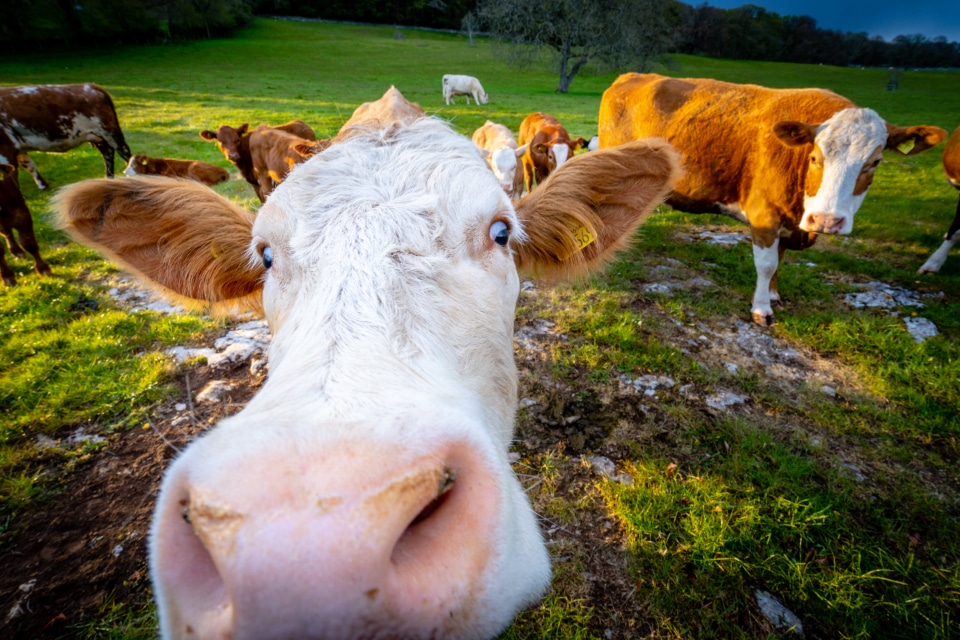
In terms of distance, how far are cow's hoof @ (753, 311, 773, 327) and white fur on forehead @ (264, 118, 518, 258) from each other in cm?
405

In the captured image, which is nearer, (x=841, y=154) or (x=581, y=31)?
→ (x=841, y=154)

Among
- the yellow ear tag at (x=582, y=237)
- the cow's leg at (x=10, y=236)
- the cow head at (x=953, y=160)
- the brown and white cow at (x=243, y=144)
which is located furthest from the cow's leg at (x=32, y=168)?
the cow head at (x=953, y=160)

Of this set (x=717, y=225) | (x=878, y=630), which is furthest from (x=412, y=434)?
(x=717, y=225)

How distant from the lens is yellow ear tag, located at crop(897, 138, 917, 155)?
163 inches

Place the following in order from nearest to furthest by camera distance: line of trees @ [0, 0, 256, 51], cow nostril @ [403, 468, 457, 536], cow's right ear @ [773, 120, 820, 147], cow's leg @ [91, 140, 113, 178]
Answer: cow nostril @ [403, 468, 457, 536] → cow's right ear @ [773, 120, 820, 147] → cow's leg @ [91, 140, 113, 178] → line of trees @ [0, 0, 256, 51]

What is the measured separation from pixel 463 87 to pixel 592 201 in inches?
1178

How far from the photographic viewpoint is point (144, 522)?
2537mm

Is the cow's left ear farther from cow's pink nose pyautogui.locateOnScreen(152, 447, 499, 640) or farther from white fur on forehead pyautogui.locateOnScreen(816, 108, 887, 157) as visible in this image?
cow's pink nose pyautogui.locateOnScreen(152, 447, 499, 640)

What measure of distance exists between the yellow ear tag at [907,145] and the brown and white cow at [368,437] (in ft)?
16.4

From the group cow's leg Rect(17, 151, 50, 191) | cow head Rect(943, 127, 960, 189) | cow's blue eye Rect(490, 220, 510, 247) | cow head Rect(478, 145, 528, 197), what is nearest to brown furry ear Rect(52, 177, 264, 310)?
cow's blue eye Rect(490, 220, 510, 247)

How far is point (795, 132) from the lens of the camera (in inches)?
162

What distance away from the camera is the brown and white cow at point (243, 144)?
29.7 ft

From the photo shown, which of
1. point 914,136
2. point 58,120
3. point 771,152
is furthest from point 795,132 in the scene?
point 58,120

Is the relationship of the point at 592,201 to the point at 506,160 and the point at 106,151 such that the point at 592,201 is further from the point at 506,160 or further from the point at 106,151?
the point at 106,151
